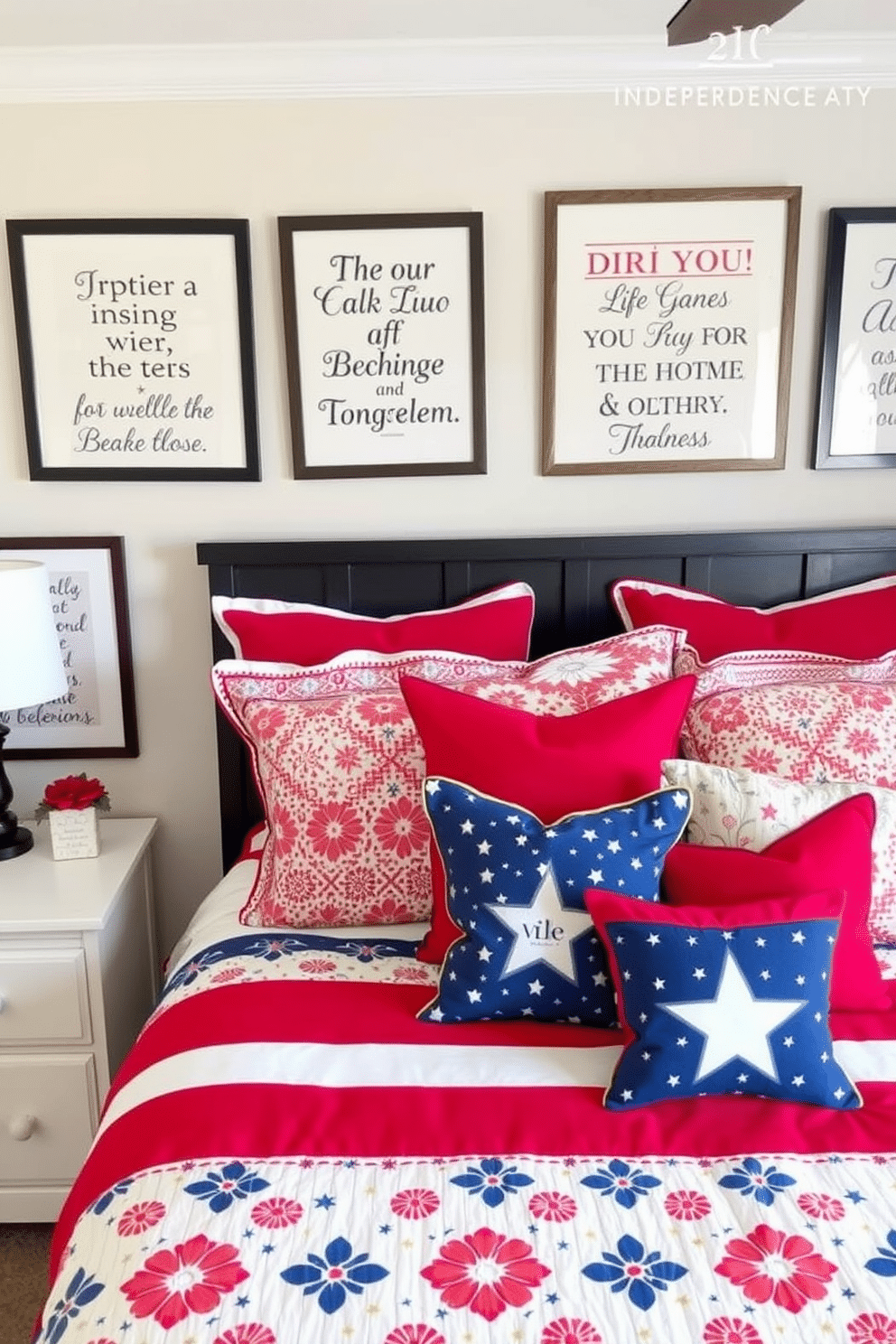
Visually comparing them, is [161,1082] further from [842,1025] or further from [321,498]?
[321,498]

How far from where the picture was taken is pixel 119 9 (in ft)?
5.84

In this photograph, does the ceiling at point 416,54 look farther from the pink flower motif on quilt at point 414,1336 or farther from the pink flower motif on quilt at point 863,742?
the pink flower motif on quilt at point 414,1336

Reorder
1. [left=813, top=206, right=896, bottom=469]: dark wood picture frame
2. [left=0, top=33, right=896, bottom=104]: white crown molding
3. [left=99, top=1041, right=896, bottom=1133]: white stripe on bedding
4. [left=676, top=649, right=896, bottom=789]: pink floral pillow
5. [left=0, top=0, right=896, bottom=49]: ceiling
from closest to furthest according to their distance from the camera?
1. [left=99, top=1041, right=896, bottom=1133]: white stripe on bedding
2. [left=676, top=649, right=896, bottom=789]: pink floral pillow
3. [left=0, top=0, right=896, bottom=49]: ceiling
4. [left=0, top=33, right=896, bottom=104]: white crown molding
5. [left=813, top=206, right=896, bottom=469]: dark wood picture frame

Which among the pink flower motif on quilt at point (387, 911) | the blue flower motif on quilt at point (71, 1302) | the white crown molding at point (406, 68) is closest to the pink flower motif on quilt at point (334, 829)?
the pink flower motif on quilt at point (387, 911)

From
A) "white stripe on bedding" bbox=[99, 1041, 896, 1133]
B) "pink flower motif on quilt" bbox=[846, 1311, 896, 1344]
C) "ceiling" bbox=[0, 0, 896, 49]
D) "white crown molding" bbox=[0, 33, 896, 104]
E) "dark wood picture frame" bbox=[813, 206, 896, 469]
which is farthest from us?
"dark wood picture frame" bbox=[813, 206, 896, 469]

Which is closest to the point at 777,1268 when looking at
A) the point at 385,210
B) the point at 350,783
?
the point at 350,783

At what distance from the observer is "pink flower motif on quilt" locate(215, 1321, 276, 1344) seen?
0.93m

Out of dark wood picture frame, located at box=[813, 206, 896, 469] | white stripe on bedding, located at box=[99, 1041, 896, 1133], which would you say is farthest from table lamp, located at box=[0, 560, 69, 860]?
dark wood picture frame, located at box=[813, 206, 896, 469]

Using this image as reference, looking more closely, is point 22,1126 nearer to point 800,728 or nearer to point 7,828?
point 7,828

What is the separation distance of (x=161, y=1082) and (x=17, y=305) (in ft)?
5.11

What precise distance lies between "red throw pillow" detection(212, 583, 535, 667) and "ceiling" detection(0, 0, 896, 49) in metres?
1.06

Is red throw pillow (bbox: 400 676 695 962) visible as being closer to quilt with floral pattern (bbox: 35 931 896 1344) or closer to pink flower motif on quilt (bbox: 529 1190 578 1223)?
quilt with floral pattern (bbox: 35 931 896 1344)

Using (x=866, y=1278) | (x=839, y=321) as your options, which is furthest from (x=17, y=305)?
(x=866, y=1278)

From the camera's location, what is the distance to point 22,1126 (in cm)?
184
